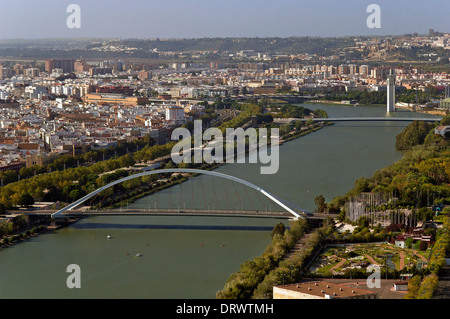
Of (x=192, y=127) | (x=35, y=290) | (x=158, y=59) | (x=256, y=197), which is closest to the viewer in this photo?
(x=35, y=290)

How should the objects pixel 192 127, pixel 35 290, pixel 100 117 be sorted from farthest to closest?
pixel 100 117 → pixel 192 127 → pixel 35 290

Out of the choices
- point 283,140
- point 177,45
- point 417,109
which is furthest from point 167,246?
point 177,45

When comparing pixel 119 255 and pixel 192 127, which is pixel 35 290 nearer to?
pixel 119 255

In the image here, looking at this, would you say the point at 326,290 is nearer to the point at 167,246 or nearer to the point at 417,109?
the point at 167,246

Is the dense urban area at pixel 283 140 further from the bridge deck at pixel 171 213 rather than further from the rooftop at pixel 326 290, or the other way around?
the bridge deck at pixel 171 213
